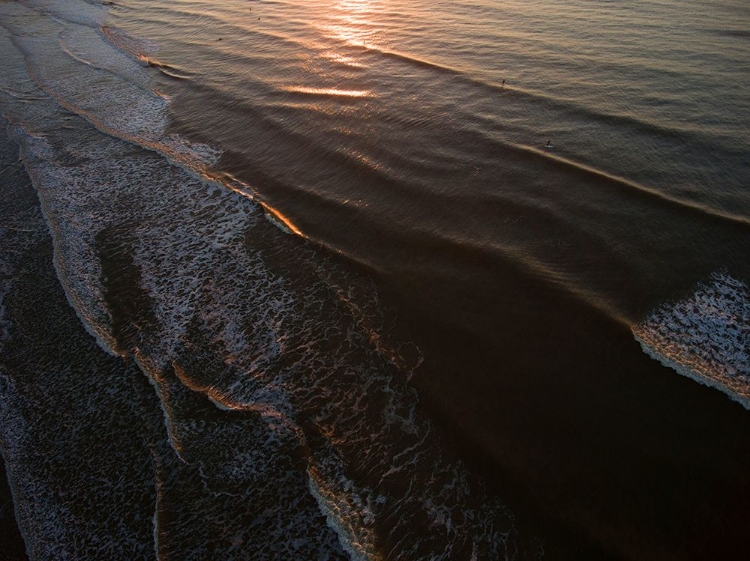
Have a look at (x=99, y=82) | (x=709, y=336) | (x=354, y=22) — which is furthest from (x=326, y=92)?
(x=709, y=336)

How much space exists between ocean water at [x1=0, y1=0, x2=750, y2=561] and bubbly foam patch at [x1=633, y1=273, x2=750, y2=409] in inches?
1.3

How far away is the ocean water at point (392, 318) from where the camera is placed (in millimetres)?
4309

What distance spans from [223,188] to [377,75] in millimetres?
6478

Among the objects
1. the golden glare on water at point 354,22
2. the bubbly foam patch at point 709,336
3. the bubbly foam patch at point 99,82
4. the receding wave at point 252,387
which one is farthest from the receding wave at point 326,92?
the bubbly foam patch at point 709,336

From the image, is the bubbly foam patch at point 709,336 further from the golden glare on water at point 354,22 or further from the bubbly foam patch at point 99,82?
the golden glare on water at point 354,22

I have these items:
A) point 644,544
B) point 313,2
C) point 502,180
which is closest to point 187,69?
point 313,2

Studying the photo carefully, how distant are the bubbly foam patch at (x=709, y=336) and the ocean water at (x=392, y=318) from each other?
0.03m

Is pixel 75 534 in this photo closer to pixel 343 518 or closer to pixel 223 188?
pixel 343 518

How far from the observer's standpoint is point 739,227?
6965mm

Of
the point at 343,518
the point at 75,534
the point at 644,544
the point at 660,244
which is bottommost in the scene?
the point at 75,534

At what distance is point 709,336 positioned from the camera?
18.1 feet

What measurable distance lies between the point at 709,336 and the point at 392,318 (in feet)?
13.0

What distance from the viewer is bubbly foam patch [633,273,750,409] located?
16.8ft

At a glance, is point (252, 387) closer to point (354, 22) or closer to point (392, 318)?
point (392, 318)
